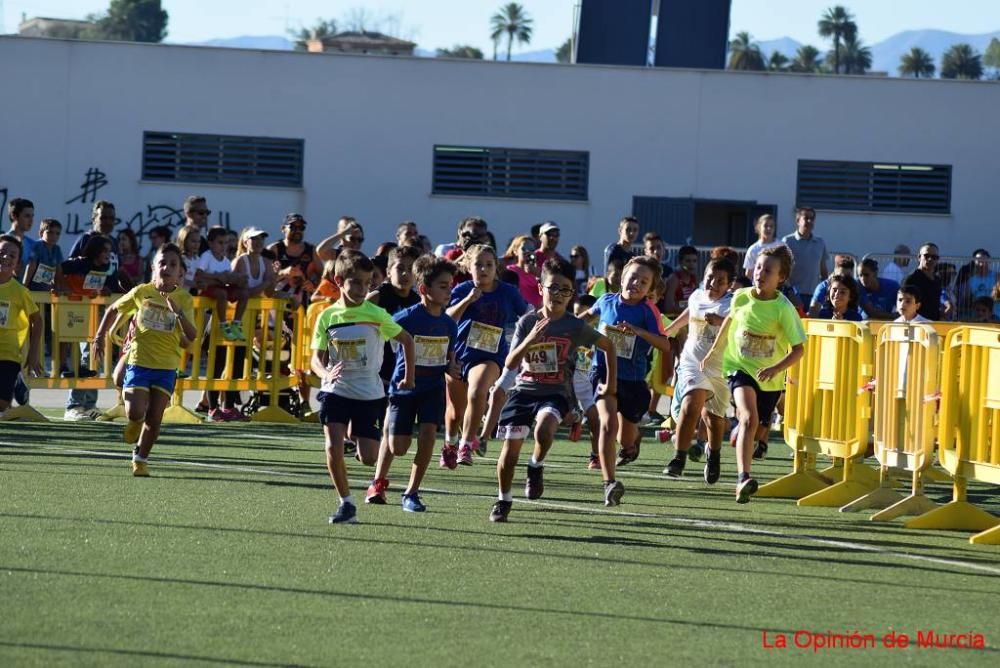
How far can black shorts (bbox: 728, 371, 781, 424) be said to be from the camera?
11766mm

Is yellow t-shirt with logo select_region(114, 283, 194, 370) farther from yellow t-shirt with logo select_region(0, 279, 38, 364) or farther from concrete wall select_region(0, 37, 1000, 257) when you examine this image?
concrete wall select_region(0, 37, 1000, 257)

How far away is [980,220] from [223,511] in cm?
2949

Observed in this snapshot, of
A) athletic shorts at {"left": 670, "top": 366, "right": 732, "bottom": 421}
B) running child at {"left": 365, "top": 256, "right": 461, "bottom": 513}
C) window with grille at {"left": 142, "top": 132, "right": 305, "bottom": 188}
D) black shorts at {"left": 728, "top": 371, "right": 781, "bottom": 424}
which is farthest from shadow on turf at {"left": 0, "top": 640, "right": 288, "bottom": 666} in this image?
window with grille at {"left": 142, "top": 132, "right": 305, "bottom": 188}

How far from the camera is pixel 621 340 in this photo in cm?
1215

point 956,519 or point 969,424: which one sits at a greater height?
point 969,424

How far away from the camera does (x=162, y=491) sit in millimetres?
11039

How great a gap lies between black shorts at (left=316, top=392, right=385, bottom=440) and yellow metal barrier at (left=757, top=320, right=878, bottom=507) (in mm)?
3328

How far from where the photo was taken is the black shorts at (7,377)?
13734 millimetres

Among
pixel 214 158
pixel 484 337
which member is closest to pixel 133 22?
pixel 214 158

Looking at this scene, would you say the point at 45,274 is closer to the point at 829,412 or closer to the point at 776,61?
the point at 829,412

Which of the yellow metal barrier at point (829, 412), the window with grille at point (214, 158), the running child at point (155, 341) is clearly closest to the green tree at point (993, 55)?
the window with grille at point (214, 158)

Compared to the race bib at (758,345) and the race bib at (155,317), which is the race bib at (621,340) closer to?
the race bib at (758,345)

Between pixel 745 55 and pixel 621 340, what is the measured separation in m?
130

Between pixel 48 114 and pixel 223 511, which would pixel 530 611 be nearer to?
pixel 223 511
